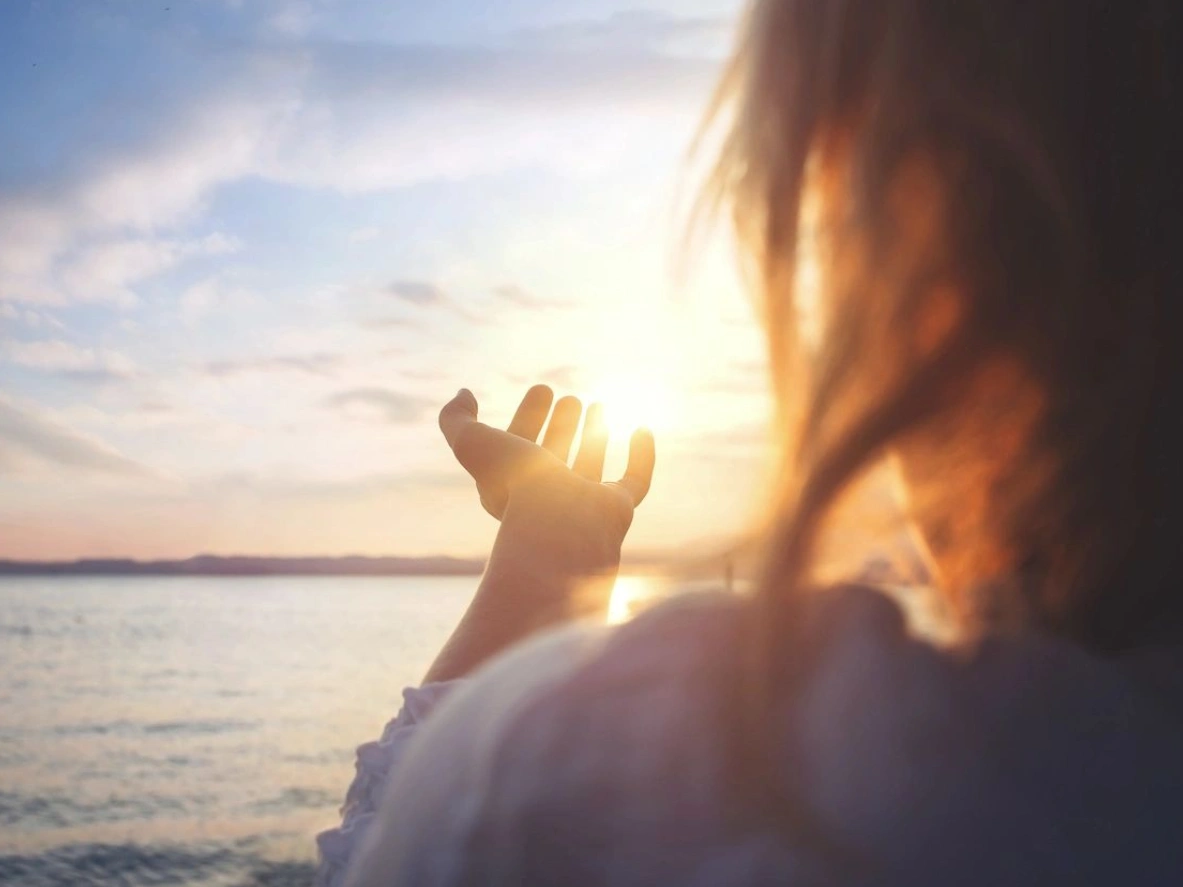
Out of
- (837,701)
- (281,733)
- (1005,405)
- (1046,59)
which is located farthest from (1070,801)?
(281,733)

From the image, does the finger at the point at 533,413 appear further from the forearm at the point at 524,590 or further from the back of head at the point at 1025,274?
the back of head at the point at 1025,274

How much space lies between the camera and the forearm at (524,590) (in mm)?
1576

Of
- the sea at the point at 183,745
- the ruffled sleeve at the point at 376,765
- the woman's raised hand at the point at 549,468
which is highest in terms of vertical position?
the woman's raised hand at the point at 549,468

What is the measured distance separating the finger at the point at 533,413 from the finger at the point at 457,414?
8 cm

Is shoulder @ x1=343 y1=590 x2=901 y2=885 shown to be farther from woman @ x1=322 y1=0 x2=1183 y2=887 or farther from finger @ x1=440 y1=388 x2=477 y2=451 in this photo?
finger @ x1=440 y1=388 x2=477 y2=451

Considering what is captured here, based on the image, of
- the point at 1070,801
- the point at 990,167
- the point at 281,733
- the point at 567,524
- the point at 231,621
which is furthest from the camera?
the point at 231,621

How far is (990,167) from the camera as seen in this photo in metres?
0.72

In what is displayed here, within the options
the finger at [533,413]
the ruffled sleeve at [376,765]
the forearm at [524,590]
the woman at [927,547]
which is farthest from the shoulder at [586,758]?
the finger at [533,413]

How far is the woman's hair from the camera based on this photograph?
0.72m

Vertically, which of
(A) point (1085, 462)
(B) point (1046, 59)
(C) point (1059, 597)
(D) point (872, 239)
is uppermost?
(B) point (1046, 59)

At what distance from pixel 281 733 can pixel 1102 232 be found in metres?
24.0

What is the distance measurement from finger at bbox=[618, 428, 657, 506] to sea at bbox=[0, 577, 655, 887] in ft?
0.89

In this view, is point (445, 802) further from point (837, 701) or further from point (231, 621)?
point (231, 621)

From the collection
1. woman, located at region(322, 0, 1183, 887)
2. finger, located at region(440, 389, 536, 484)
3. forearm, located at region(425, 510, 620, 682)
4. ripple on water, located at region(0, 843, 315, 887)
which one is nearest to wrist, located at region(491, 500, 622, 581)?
forearm, located at region(425, 510, 620, 682)
